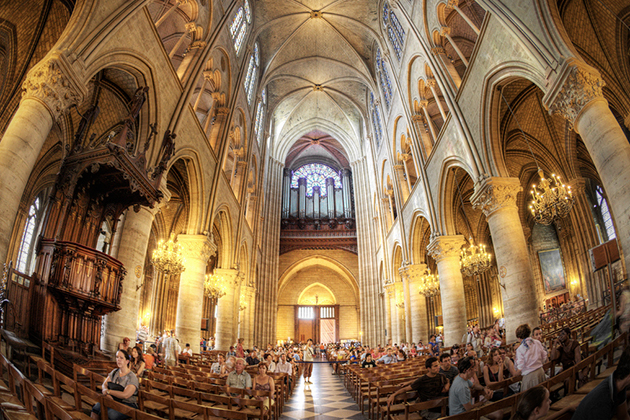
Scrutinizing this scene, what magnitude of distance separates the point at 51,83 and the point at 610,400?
8013mm

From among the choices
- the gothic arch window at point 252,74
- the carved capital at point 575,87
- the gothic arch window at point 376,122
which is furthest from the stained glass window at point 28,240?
the gothic arch window at point 376,122

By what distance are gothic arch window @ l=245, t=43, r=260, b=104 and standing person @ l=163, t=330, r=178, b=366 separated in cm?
1430

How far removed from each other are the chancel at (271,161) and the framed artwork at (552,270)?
111 millimetres

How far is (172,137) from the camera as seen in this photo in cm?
967

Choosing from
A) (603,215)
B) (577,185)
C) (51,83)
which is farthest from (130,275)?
(603,215)

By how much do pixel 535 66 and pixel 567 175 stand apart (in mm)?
8443

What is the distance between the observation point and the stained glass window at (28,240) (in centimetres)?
1399

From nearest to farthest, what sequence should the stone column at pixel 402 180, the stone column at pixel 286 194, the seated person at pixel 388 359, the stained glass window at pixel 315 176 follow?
the seated person at pixel 388 359 → the stone column at pixel 402 180 → the stone column at pixel 286 194 → the stained glass window at pixel 315 176

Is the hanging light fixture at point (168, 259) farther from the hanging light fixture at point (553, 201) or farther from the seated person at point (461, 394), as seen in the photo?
the hanging light fixture at point (553, 201)

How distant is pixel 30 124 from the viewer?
586cm

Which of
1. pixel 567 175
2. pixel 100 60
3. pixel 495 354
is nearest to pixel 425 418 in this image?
pixel 495 354

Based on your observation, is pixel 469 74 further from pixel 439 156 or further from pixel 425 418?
pixel 425 418

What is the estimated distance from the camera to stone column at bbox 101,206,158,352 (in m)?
8.18

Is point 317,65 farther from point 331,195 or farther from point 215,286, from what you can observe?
point 215,286
